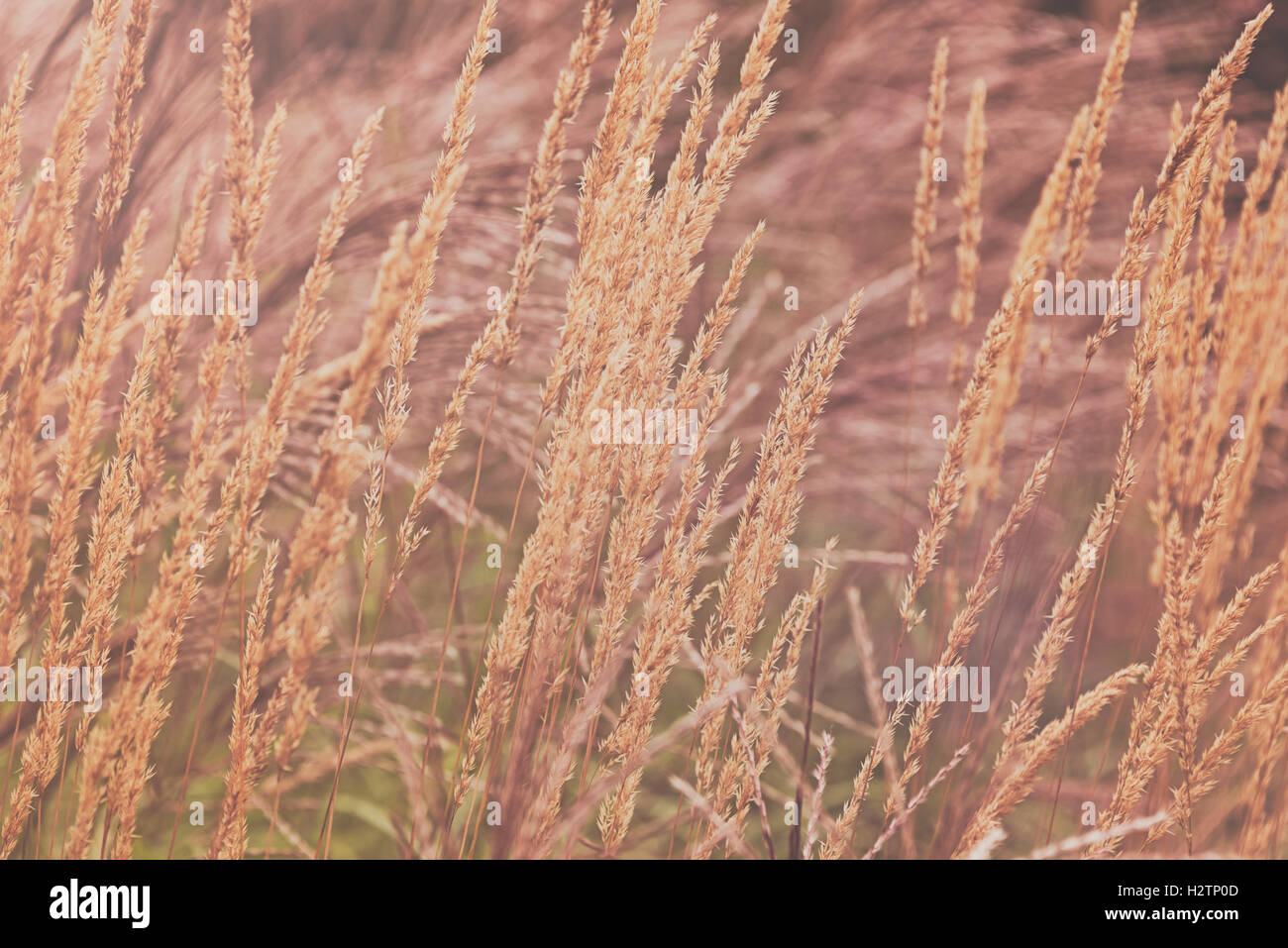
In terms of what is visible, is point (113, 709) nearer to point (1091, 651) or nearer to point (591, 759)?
point (591, 759)

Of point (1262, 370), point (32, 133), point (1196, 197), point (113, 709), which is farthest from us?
point (32, 133)

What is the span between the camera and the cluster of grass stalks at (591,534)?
96cm

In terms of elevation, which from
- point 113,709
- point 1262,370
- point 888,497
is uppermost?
point 1262,370

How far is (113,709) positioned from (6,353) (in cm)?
55

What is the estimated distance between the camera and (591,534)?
3.38 feet

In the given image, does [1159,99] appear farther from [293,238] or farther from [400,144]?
[293,238]

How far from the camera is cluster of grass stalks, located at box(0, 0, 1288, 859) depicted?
3.16 feet

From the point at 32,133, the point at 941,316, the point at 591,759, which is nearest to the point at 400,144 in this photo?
the point at 32,133

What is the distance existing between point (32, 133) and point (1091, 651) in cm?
222

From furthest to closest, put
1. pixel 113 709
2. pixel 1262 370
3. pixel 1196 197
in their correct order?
pixel 1262 370
pixel 1196 197
pixel 113 709
